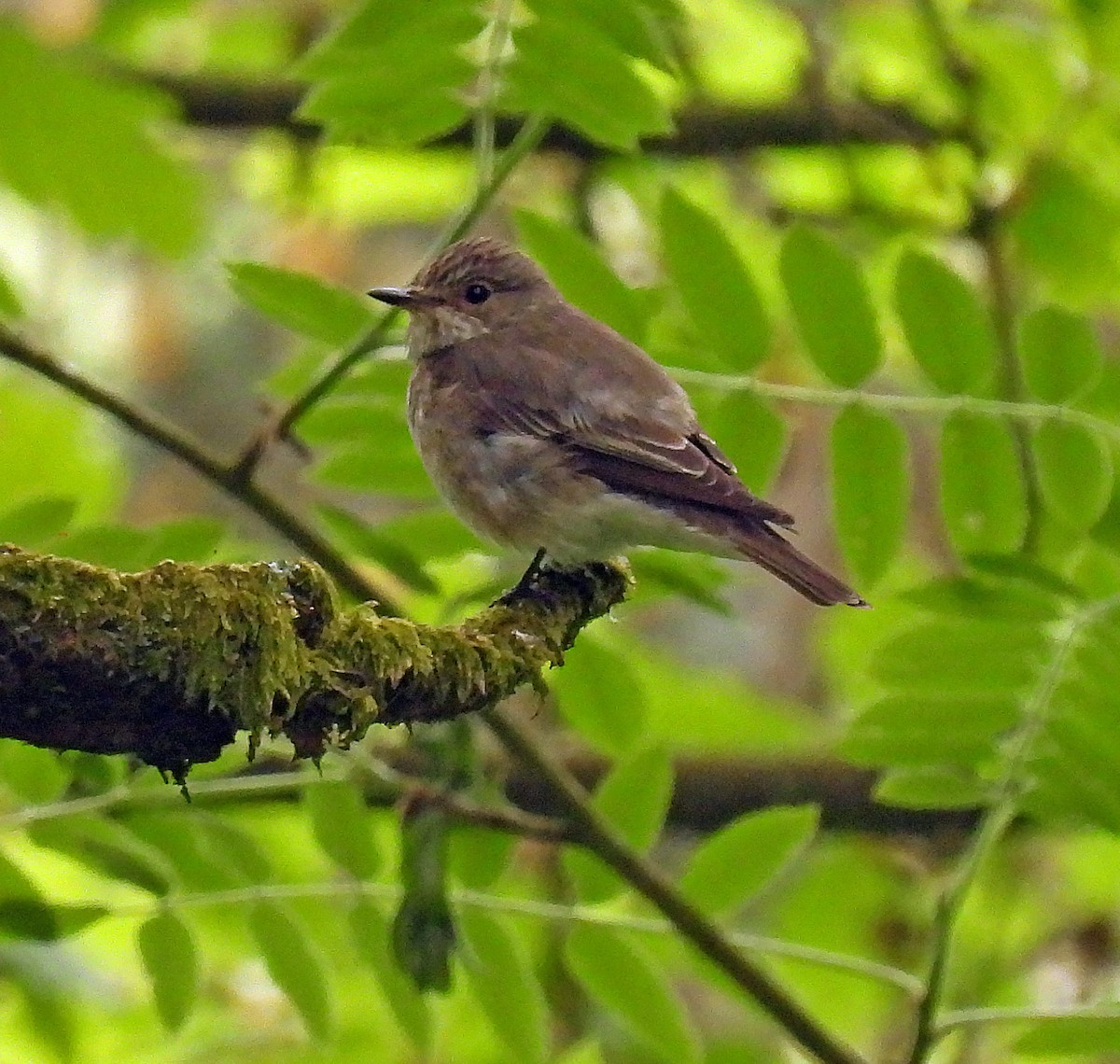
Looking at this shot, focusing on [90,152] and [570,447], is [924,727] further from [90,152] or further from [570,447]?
[90,152]

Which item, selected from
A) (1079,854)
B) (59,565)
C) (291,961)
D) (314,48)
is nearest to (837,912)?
(1079,854)

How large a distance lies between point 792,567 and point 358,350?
0.90 m

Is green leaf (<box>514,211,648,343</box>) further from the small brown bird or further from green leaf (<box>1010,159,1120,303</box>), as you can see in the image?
green leaf (<box>1010,159,1120,303</box>)

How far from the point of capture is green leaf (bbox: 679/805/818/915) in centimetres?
325

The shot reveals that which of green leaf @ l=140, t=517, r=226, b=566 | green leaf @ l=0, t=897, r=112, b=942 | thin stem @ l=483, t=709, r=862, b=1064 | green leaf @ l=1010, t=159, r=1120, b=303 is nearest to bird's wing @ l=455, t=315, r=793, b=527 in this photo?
thin stem @ l=483, t=709, r=862, b=1064

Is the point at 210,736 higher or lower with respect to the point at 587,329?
lower

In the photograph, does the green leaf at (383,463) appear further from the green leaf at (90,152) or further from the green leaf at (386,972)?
the green leaf at (90,152)

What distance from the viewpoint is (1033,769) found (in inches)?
120

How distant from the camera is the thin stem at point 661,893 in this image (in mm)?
3064

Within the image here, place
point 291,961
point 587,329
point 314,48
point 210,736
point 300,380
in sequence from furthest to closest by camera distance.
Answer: point 587,329 → point 300,380 → point 291,961 → point 314,48 → point 210,736

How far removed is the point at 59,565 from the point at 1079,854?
4.76m

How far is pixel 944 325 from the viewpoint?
3.21 m

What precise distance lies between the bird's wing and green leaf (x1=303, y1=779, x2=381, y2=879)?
88 cm

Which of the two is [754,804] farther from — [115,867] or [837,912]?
[115,867]
